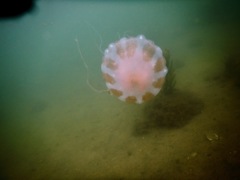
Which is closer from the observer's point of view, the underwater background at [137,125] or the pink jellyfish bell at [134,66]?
the pink jellyfish bell at [134,66]

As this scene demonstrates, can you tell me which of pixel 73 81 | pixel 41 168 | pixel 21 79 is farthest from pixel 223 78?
pixel 21 79

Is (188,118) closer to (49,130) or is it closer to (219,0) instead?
(49,130)

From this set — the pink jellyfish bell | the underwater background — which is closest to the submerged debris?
the underwater background

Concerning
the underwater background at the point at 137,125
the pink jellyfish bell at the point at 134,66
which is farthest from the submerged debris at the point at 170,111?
the pink jellyfish bell at the point at 134,66

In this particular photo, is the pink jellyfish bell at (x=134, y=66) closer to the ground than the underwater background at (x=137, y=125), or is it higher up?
higher up

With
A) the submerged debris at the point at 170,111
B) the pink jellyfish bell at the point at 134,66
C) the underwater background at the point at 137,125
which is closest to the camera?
the pink jellyfish bell at the point at 134,66

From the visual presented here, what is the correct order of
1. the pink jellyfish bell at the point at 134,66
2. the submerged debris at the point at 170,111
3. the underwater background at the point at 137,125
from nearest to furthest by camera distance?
the pink jellyfish bell at the point at 134,66
the underwater background at the point at 137,125
the submerged debris at the point at 170,111

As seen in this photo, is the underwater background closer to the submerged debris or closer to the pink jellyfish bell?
the submerged debris

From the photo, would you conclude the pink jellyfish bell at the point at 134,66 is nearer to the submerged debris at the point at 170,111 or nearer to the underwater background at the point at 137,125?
the underwater background at the point at 137,125
